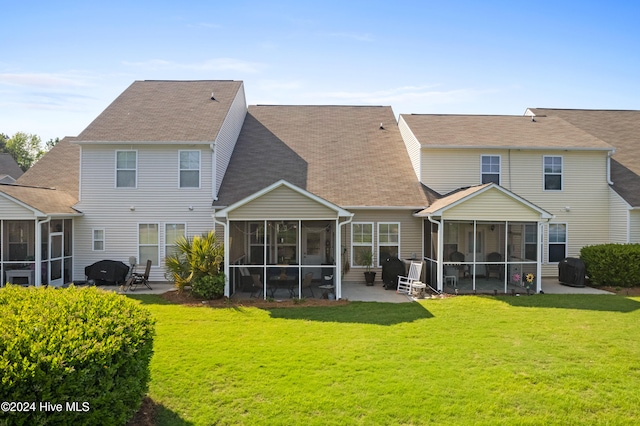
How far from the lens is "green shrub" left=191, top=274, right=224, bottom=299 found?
529 inches

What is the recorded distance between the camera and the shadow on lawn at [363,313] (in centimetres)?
1116

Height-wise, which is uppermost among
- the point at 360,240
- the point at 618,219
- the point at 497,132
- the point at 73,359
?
the point at 497,132

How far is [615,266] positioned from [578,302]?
403 centimetres

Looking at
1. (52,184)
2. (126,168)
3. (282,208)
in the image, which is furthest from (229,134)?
(52,184)

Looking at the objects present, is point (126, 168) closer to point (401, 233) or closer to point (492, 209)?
point (401, 233)

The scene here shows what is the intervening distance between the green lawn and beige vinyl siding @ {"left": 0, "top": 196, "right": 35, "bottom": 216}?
6.47 metres

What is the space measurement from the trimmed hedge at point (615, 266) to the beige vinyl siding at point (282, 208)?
1064cm

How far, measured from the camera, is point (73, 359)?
4.46 m

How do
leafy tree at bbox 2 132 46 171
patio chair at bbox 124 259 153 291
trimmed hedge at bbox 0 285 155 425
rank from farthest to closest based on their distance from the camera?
leafy tree at bbox 2 132 46 171 → patio chair at bbox 124 259 153 291 → trimmed hedge at bbox 0 285 155 425

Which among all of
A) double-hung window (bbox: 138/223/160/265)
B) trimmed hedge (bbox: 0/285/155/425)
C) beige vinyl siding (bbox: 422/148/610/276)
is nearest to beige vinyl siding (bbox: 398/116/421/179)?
beige vinyl siding (bbox: 422/148/610/276)

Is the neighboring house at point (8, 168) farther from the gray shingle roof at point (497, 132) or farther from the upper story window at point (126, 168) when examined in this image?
the gray shingle roof at point (497, 132)

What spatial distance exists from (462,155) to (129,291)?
14340 millimetres

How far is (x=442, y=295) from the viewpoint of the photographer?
14.6 m

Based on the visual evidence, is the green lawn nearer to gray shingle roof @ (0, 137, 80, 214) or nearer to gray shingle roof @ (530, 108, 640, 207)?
gray shingle roof @ (0, 137, 80, 214)
